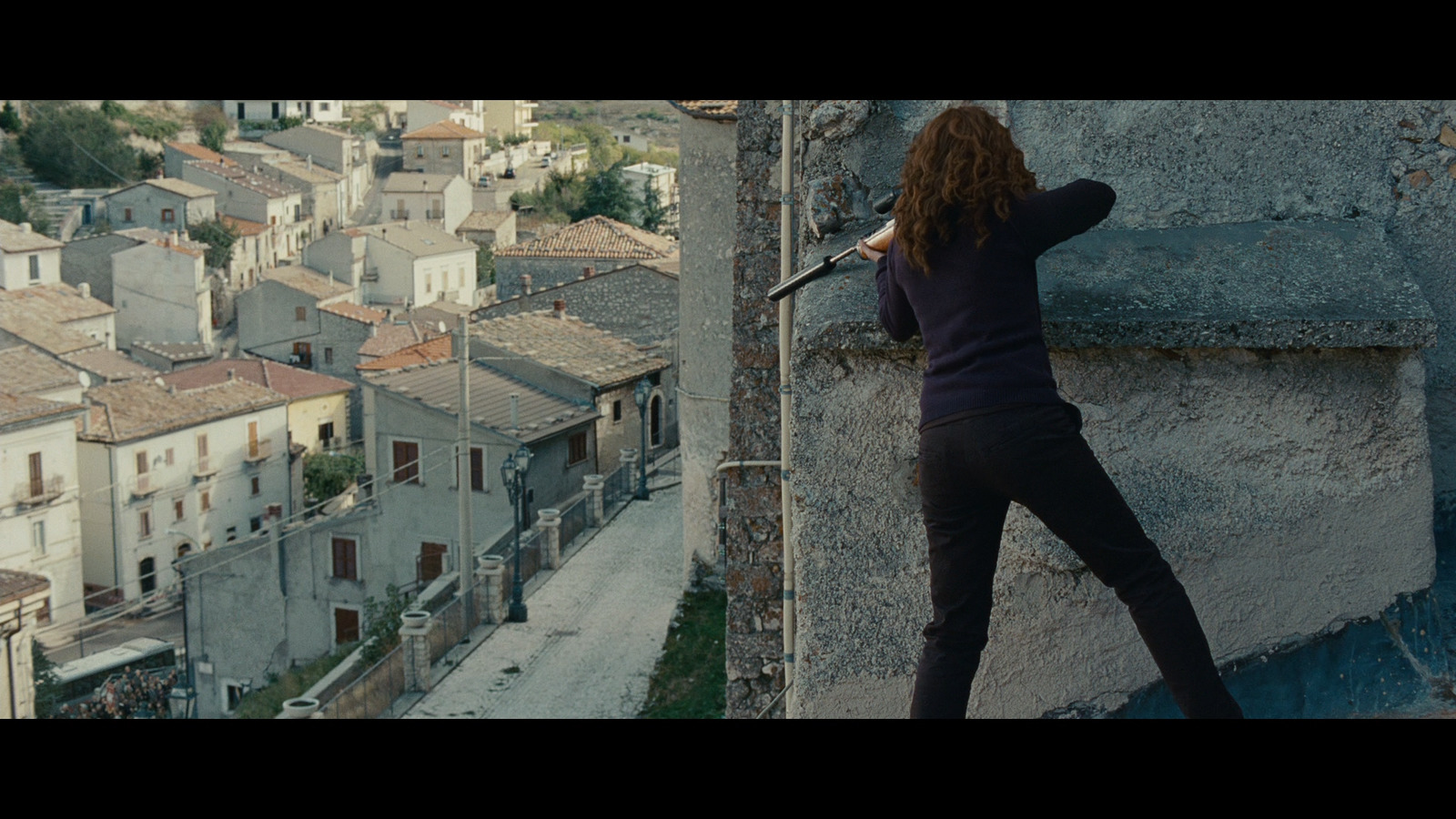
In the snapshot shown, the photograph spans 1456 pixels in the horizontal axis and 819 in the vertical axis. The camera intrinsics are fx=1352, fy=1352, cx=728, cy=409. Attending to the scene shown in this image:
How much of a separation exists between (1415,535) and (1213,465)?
0.43 meters

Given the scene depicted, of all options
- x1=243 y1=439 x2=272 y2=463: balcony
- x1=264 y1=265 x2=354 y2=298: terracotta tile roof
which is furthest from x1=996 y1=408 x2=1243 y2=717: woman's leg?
x1=264 y1=265 x2=354 y2=298: terracotta tile roof

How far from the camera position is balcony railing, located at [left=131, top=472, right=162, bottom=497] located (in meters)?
29.6

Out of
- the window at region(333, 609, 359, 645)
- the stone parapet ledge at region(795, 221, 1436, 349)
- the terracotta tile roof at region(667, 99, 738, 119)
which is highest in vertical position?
the terracotta tile roof at region(667, 99, 738, 119)

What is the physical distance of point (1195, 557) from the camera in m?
2.72

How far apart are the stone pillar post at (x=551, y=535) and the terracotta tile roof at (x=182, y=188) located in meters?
33.4

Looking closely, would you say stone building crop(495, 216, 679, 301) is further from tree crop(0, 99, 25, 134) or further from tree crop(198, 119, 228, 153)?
tree crop(0, 99, 25, 134)

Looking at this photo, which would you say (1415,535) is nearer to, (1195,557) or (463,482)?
(1195,557)

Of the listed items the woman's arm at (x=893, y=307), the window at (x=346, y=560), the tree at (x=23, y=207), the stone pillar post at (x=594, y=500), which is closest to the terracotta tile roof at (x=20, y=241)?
the tree at (x=23, y=207)

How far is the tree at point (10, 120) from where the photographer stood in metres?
55.2

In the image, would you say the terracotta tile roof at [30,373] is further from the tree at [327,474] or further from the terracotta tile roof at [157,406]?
the tree at [327,474]

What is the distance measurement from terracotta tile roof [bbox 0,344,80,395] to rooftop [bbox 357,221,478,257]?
1529 cm

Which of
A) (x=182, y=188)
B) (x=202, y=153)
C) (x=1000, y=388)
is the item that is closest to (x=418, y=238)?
(x=182, y=188)

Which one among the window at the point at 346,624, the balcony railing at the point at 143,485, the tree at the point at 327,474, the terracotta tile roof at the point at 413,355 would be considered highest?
the terracotta tile roof at the point at 413,355

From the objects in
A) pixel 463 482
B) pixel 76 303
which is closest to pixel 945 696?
pixel 463 482
